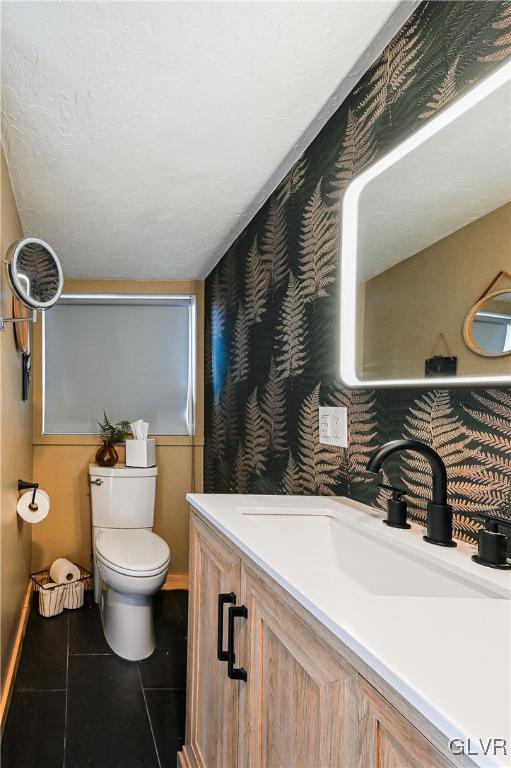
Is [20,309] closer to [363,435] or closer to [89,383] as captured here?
[89,383]

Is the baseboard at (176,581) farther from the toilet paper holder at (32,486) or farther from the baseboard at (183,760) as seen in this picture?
the baseboard at (183,760)

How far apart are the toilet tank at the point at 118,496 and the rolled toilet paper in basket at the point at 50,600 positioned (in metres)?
0.43

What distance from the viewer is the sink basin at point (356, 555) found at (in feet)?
3.03

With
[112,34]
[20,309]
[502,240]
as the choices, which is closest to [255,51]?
[112,34]

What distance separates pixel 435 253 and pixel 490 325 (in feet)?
0.89

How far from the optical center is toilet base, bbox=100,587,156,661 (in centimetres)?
249

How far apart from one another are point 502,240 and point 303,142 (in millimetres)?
1070

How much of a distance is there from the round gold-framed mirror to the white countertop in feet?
1.31

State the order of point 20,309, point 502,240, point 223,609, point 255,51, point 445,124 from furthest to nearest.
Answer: point 20,309, point 255,51, point 223,609, point 445,124, point 502,240

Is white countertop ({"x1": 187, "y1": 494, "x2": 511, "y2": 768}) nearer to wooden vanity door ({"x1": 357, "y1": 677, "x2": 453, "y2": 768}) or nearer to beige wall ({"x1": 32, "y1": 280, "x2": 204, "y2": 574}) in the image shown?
wooden vanity door ({"x1": 357, "y1": 677, "x2": 453, "y2": 768})

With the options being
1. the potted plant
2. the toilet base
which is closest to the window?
the potted plant

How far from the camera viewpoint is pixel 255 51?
1.38 metres

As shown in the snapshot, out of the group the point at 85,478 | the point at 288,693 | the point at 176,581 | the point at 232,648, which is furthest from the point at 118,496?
the point at 288,693

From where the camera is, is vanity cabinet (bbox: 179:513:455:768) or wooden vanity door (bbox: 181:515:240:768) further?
wooden vanity door (bbox: 181:515:240:768)
